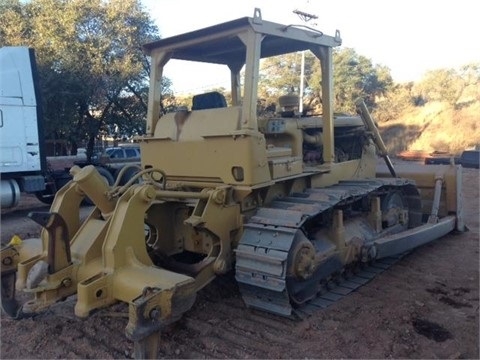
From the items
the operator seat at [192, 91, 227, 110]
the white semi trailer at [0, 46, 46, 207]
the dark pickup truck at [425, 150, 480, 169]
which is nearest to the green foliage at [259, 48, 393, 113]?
the dark pickup truck at [425, 150, 480, 169]

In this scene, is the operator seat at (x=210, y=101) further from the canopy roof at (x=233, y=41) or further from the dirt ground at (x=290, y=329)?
the dirt ground at (x=290, y=329)

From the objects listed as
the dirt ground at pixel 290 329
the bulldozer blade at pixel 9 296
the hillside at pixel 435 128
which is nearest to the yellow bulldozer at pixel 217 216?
the bulldozer blade at pixel 9 296

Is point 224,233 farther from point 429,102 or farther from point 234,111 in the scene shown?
point 429,102

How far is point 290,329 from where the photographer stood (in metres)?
4.00

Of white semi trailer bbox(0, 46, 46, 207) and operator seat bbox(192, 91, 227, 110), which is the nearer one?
operator seat bbox(192, 91, 227, 110)

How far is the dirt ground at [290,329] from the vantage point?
3.66m

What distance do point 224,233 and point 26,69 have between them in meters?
7.20

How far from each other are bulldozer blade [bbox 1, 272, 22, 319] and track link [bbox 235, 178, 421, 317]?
1988 millimetres

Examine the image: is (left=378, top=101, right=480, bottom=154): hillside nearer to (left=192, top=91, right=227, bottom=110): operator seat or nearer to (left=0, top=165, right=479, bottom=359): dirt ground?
(left=0, top=165, right=479, bottom=359): dirt ground

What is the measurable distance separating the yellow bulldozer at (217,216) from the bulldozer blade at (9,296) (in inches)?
0.4

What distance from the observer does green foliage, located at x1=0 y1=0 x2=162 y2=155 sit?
15.3m

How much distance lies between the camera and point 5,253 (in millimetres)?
4137

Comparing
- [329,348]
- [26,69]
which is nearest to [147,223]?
[329,348]

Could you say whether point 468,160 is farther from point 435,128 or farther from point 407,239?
point 407,239
